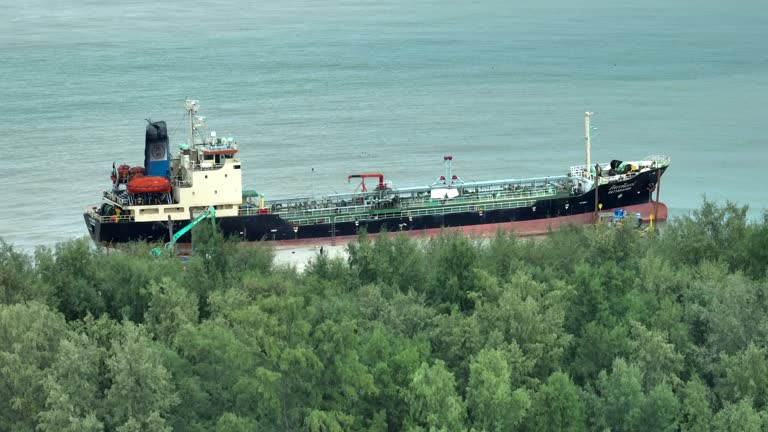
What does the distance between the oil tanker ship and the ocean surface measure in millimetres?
3143

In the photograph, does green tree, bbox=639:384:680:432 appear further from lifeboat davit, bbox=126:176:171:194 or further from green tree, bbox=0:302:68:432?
lifeboat davit, bbox=126:176:171:194

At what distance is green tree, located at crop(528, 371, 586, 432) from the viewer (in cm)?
3372

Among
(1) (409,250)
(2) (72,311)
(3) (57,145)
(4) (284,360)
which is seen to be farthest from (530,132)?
(4) (284,360)

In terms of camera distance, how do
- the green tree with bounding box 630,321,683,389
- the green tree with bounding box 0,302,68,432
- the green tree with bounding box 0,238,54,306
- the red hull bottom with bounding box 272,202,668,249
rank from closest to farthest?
the green tree with bounding box 0,302,68,432, the green tree with bounding box 630,321,683,389, the green tree with bounding box 0,238,54,306, the red hull bottom with bounding box 272,202,668,249

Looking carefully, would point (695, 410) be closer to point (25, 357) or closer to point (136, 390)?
point (136, 390)

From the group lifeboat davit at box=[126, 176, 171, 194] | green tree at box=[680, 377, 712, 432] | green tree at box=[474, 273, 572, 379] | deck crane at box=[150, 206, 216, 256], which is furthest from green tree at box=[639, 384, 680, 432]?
lifeboat davit at box=[126, 176, 171, 194]

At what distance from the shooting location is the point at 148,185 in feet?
191

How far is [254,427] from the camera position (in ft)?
108

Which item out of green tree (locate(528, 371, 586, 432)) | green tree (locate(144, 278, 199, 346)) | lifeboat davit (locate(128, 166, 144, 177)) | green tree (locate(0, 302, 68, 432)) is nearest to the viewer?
green tree (locate(528, 371, 586, 432))

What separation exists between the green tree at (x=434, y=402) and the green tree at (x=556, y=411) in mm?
1850

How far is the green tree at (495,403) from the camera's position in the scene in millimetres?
33219

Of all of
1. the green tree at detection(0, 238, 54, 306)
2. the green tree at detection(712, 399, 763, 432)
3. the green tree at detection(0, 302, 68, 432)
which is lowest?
the green tree at detection(712, 399, 763, 432)

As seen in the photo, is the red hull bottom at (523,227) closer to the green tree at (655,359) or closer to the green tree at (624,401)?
the green tree at (655,359)

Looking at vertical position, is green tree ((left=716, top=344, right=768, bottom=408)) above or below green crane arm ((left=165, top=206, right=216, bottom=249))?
below
